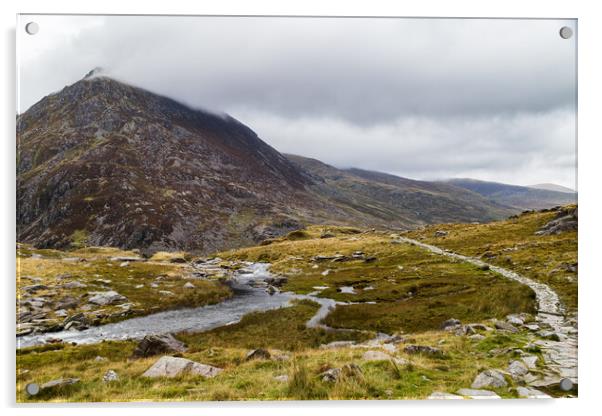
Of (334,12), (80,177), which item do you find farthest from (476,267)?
(80,177)

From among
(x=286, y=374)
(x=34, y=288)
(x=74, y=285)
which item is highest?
(x=34, y=288)

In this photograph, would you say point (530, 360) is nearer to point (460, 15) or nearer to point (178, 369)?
point (178, 369)

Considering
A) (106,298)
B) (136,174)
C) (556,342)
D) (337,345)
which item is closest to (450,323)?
(556,342)

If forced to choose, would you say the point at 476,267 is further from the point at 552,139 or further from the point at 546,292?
the point at 552,139

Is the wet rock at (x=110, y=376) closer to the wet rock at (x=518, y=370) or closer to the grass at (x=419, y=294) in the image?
the grass at (x=419, y=294)

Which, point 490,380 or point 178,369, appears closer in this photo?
point 490,380

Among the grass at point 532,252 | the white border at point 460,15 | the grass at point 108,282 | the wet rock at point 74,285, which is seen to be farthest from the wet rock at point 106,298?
the grass at point 532,252
